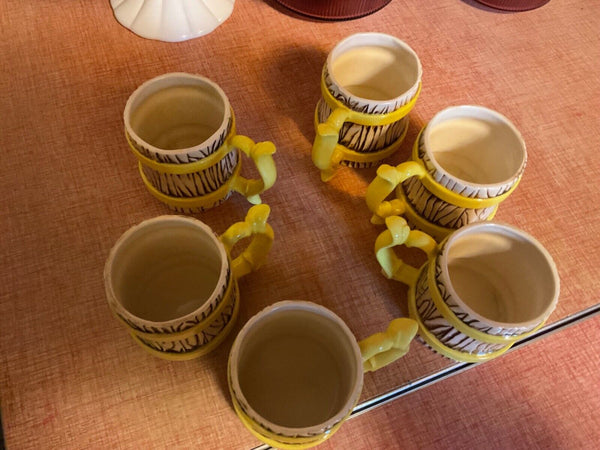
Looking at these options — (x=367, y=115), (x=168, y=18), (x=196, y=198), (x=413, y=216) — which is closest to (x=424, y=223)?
(x=413, y=216)

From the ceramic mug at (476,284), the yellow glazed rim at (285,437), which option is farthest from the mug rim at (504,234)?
the yellow glazed rim at (285,437)

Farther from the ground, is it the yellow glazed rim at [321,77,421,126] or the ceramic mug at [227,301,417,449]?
the yellow glazed rim at [321,77,421,126]

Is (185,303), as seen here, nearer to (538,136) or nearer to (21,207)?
(21,207)

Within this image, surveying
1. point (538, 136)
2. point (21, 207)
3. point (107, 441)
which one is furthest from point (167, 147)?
point (538, 136)

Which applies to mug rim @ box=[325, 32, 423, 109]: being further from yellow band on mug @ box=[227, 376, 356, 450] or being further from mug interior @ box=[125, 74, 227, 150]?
yellow band on mug @ box=[227, 376, 356, 450]

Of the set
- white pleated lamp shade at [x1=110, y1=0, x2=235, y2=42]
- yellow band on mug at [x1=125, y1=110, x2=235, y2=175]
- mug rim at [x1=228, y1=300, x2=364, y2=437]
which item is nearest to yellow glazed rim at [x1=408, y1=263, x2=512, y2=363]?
mug rim at [x1=228, y1=300, x2=364, y2=437]

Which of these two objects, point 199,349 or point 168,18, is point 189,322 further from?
point 168,18

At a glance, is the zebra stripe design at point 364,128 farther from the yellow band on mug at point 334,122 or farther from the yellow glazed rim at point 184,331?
the yellow glazed rim at point 184,331
